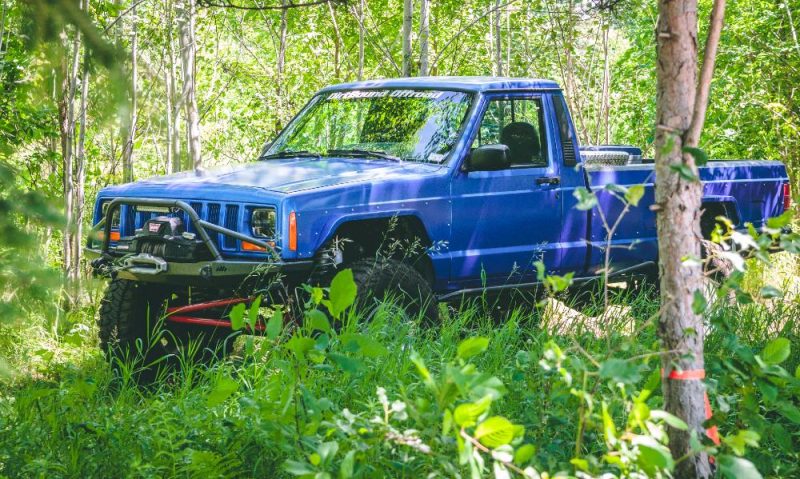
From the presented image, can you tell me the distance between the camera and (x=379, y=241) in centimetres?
624

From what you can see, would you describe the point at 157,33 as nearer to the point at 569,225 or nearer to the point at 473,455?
the point at 569,225

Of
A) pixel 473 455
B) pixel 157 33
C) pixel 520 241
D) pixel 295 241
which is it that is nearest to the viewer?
pixel 473 455

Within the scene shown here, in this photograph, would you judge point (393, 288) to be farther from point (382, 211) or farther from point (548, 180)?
point (548, 180)

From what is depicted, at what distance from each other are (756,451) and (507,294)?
10.5 ft

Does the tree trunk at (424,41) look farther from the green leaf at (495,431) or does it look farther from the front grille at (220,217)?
the green leaf at (495,431)

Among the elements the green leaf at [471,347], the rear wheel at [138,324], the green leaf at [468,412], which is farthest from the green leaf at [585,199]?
the rear wheel at [138,324]

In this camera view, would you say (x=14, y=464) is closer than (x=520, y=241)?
Yes

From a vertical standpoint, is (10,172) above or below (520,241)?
above

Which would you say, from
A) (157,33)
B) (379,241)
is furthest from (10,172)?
(157,33)

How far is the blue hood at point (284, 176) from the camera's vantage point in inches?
231

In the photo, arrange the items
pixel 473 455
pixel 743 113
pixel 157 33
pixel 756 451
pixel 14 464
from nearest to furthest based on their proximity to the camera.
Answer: pixel 473 455 < pixel 14 464 < pixel 756 451 < pixel 157 33 < pixel 743 113

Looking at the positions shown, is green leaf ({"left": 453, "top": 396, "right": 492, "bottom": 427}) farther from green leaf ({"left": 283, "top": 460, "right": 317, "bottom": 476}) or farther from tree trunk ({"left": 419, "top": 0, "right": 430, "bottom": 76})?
tree trunk ({"left": 419, "top": 0, "right": 430, "bottom": 76})

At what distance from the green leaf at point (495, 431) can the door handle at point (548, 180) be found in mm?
Result: 4151

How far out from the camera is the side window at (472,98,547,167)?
6.91 metres
